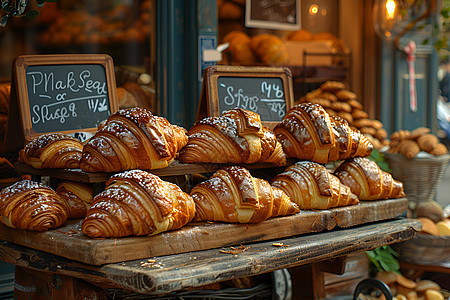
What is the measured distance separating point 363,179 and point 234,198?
0.74m

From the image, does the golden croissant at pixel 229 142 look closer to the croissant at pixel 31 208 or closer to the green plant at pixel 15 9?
the croissant at pixel 31 208

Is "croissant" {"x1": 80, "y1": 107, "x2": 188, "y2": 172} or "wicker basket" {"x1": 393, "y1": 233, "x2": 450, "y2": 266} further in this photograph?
"wicker basket" {"x1": 393, "y1": 233, "x2": 450, "y2": 266}

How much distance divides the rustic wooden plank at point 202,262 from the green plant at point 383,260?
1332mm

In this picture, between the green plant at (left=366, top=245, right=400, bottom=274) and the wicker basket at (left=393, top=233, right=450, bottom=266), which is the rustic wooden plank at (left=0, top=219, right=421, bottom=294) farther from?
the wicker basket at (left=393, top=233, right=450, bottom=266)

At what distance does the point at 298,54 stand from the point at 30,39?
10.3ft

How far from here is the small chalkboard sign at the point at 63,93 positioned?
251 cm

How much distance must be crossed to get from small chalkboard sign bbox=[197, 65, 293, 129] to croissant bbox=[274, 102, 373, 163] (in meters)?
0.42

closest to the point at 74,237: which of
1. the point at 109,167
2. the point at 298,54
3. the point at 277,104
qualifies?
the point at 109,167

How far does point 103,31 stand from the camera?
5.92 metres

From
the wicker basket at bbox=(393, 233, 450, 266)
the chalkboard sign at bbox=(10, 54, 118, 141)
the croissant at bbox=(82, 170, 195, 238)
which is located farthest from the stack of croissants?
the wicker basket at bbox=(393, 233, 450, 266)

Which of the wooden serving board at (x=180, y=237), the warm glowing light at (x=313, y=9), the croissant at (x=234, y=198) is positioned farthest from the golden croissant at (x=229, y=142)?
the warm glowing light at (x=313, y=9)

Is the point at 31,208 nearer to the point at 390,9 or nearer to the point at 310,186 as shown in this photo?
the point at 310,186

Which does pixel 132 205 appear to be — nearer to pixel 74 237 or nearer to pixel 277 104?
pixel 74 237

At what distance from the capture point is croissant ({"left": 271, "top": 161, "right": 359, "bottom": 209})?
2260mm
